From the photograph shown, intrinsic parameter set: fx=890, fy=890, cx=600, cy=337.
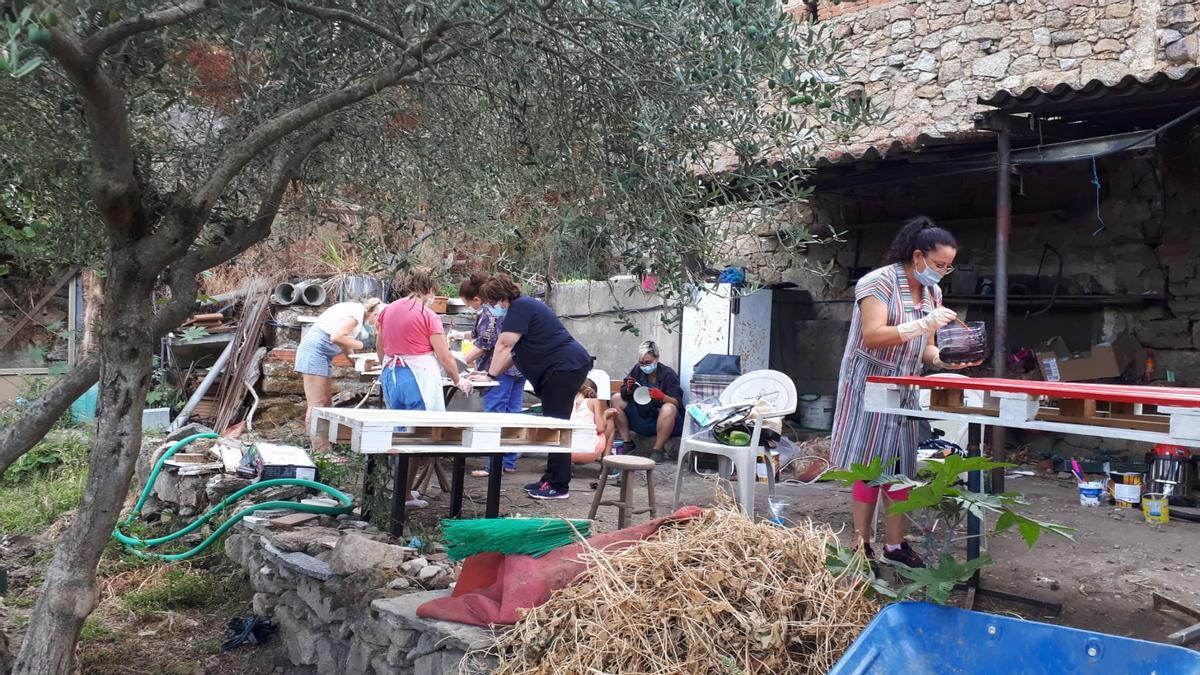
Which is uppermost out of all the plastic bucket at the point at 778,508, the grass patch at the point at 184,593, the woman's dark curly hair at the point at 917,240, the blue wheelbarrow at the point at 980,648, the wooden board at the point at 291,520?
the woman's dark curly hair at the point at 917,240

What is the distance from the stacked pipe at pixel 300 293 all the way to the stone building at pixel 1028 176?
4.99 m

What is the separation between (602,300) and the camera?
10586 mm

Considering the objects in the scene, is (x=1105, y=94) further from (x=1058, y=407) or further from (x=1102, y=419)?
(x=1102, y=419)

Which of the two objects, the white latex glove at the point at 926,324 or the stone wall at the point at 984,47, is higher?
the stone wall at the point at 984,47

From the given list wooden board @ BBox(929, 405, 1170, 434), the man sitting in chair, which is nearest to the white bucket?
the man sitting in chair

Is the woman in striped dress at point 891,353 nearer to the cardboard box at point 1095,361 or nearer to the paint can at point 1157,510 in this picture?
the paint can at point 1157,510

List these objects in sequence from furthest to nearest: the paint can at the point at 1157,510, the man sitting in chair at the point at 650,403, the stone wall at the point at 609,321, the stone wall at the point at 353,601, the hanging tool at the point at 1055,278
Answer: the stone wall at the point at 609,321 → the man sitting in chair at the point at 650,403 → the hanging tool at the point at 1055,278 → the paint can at the point at 1157,510 → the stone wall at the point at 353,601

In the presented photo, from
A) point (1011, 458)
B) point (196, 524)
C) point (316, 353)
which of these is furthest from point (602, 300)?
point (196, 524)

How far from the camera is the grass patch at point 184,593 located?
529 centimetres

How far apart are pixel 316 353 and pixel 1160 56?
25.8 ft

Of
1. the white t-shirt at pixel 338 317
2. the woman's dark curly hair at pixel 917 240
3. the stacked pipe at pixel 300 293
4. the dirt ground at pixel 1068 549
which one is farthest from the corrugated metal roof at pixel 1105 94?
the stacked pipe at pixel 300 293

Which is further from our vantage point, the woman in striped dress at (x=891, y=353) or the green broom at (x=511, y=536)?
the woman in striped dress at (x=891, y=353)

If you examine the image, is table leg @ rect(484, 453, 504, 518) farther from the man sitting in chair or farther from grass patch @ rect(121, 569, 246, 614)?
the man sitting in chair

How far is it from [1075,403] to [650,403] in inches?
214
